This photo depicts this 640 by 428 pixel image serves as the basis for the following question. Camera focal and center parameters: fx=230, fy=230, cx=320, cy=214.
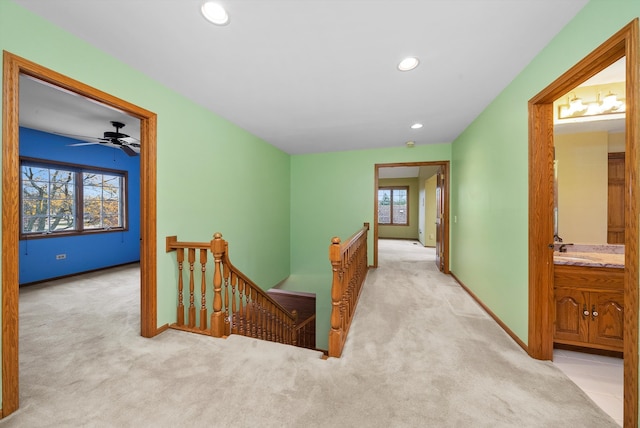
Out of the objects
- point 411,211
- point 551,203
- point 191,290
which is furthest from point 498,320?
point 411,211

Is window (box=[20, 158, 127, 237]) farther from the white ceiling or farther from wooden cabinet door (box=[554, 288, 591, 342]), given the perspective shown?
wooden cabinet door (box=[554, 288, 591, 342])

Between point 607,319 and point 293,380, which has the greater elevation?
point 607,319

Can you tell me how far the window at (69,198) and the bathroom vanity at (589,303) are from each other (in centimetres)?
705

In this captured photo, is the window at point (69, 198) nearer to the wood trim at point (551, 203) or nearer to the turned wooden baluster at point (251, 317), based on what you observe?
the turned wooden baluster at point (251, 317)

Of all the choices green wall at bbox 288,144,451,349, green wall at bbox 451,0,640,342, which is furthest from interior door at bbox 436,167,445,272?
green wall at bbox 451,0,640,342

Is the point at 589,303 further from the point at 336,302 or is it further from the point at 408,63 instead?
the point at 408,63

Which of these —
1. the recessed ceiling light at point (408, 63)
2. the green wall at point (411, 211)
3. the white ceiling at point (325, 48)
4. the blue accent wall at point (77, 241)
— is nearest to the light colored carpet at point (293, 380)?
the blue accent wall at point (77, 241)

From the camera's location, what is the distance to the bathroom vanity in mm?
1813

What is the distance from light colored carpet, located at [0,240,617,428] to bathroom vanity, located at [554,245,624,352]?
1.46ft

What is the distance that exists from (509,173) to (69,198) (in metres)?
6.93

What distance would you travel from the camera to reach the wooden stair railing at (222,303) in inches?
85.8

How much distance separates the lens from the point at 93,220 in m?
4.74

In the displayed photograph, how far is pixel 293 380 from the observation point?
1.57 m

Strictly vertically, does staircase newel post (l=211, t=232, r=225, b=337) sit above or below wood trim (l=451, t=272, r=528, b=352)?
above
